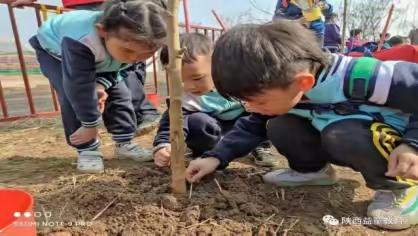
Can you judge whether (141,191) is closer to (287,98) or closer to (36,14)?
(287,98)

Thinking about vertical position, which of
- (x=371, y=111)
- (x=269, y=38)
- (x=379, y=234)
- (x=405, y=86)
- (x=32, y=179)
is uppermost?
(x=269, y=38)

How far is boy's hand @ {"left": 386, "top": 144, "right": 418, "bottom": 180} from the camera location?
122cm

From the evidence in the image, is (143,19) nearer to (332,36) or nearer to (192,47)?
(192,47)

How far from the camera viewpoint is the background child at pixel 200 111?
1775mm

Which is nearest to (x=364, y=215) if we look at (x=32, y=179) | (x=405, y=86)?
(x=405, y=86)

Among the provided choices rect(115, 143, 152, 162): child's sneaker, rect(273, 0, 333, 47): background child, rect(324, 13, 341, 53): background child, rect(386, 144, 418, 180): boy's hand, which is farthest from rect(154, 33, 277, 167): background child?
rect(324, 13, 341, 53): background child

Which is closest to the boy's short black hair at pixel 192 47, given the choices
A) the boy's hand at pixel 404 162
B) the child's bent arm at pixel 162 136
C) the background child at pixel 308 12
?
the child's bent arm at pixel 162 136

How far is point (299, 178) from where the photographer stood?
167 cm

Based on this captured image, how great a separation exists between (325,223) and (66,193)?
0.91 m

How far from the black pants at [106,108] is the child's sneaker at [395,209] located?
1.32 metres

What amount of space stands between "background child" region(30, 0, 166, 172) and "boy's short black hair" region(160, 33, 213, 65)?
81mm

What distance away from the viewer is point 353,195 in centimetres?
160

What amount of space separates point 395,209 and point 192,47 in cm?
98

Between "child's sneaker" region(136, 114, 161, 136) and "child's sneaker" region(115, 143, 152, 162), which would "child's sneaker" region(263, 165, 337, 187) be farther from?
"child's sneaker" region(136, 114, 161, 136)
